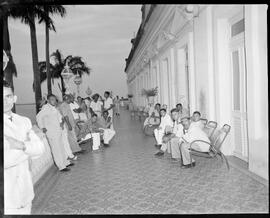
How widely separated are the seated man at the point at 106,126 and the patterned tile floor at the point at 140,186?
10cm

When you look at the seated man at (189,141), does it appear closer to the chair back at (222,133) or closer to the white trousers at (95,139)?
the chair back at (222,133)

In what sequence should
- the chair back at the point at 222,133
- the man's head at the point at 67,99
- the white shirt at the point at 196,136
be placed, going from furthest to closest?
1. the man's head at the point at 67,99
2. the white shirt at the point at 196,136
3. the chair back at the point at 222,133

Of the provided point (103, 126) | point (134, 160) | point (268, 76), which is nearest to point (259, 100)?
point (268, 76)

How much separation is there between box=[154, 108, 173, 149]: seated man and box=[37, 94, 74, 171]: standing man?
3.58 ft

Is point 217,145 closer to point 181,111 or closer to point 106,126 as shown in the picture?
point 181,111

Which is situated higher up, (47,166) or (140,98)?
(140,98)

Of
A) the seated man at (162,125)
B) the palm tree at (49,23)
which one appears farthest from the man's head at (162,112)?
the palm tree at (49,23)

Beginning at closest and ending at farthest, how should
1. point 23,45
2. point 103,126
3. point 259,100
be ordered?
1. point 259,100
2. point 23,45
3. point 103,126

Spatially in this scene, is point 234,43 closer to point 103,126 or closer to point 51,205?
point 103,126

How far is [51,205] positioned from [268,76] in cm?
256

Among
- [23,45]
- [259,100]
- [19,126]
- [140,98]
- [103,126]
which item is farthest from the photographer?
[103,126]

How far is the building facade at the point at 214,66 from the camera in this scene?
3.21 metres

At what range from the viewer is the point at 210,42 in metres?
3.54

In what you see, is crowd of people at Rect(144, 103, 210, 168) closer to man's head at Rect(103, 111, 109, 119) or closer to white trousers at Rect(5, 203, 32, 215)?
man's head at Rect(103, 111, 109, 119)
